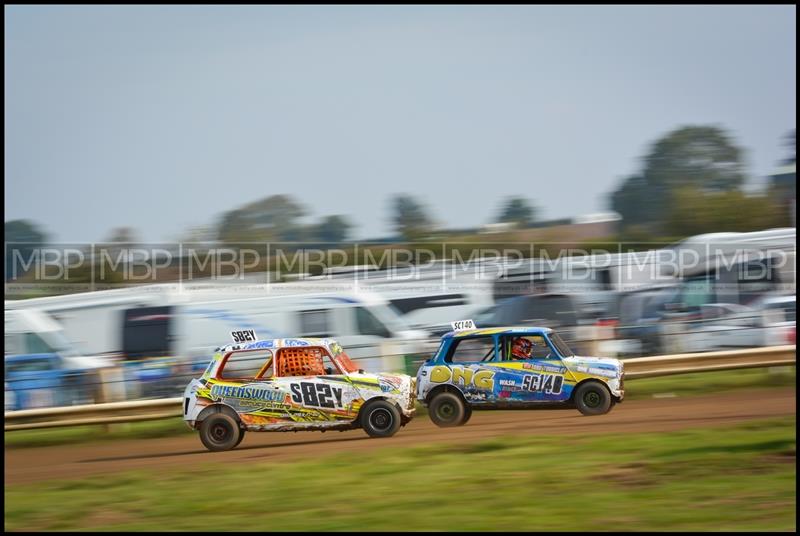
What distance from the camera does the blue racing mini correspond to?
11898 millimetres

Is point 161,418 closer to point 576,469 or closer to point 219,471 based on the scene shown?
point 219,471

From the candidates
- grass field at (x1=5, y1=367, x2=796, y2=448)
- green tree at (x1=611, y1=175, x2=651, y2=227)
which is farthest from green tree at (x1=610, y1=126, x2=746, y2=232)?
grass field at (x1=5, y1=367, x2=796, y2=448)

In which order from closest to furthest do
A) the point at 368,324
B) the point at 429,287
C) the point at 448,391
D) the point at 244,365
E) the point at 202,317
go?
the point at 448,391 < the point at 244,365 < the point at 368,324 < the point at 202,317 < the point at 429,287

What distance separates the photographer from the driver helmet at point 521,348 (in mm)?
12180

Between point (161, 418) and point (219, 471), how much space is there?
15.3ft

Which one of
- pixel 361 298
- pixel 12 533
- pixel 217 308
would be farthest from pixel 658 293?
pixel 12 533

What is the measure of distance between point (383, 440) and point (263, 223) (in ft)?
88.7

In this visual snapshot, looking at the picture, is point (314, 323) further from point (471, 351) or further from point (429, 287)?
point (471, 351)

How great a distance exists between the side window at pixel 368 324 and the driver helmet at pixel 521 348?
721 cm

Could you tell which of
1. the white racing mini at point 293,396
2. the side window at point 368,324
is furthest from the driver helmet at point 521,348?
the side window at point 368,324

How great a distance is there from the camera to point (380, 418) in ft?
36.8

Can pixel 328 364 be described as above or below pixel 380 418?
above

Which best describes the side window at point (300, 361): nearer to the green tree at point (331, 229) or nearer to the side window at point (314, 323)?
the side window at point (314, 323)

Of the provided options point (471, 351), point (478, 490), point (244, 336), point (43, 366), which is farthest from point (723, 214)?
point (478, 490)
